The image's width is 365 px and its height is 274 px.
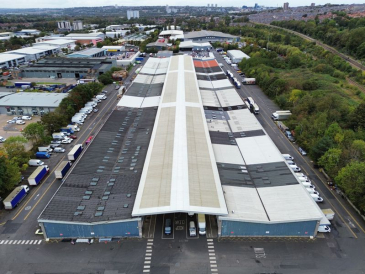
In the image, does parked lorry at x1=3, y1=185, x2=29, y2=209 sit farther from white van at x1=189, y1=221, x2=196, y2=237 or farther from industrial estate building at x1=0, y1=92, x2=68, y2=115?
industrial estate building at x1=0, y1=92, x2=68, y2=115

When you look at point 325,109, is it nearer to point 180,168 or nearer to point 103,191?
point 180,168

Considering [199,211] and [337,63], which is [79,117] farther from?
[337,63]

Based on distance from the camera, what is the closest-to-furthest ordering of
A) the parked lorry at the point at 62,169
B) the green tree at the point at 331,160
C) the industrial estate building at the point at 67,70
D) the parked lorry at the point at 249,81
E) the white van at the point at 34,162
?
the green tree at the point at 331,160 → the parked lorry at the point at 62,169 → the white van at the point at 34,162 → the parked lorry at the point at 249,81 → the industrial estate building at the point at 67,70

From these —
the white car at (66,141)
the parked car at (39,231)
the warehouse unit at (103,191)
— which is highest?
the warehouse unit at (103,191)

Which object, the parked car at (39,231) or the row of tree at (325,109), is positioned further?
the row of tree at (325,109)

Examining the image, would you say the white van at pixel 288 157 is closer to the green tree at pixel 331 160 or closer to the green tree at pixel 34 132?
the green tree at pixel 331 160

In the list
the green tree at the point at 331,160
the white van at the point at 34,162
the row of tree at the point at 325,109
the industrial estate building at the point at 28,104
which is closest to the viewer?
the row of tree at the point at 325,109

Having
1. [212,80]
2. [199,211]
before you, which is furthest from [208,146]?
[212,80]

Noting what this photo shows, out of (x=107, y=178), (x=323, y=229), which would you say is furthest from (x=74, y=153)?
(x=323, y=229)

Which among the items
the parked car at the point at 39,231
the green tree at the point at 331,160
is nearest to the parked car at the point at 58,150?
the parked car at the point at 39,231
